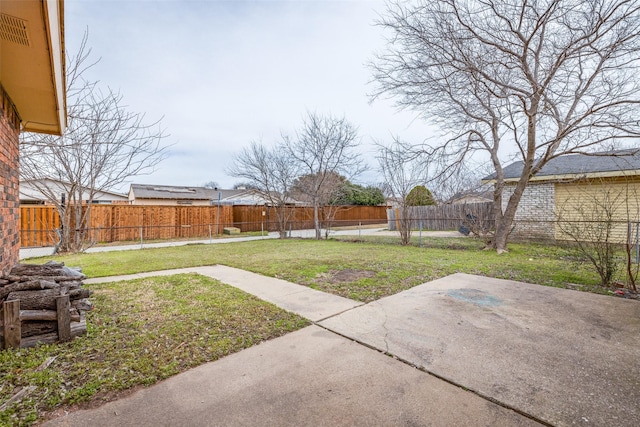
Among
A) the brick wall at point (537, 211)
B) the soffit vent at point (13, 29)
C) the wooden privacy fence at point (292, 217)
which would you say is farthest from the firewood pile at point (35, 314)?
the brick wall at point (537, 211)

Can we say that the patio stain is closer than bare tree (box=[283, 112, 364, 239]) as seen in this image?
Yes

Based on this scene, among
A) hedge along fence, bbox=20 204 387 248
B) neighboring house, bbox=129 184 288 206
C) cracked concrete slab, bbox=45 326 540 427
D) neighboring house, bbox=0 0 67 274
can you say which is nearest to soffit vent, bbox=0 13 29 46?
neighboring house, bbox=0 0 67 274

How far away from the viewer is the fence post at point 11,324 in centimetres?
260

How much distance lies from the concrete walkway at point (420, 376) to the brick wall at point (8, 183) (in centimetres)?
297

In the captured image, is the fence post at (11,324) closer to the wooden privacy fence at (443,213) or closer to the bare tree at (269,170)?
the bare tree at (269,170)

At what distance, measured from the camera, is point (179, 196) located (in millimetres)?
24453

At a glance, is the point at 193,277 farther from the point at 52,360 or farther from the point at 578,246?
the point at 578,246

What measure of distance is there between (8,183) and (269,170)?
11.5 m

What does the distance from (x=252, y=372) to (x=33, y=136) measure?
758 centimetres

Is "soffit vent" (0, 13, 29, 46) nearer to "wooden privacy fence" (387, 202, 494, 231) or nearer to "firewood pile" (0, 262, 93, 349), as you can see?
"firewood pile" (0, 262, 93, 349)

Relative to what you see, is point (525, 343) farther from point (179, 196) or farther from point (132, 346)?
point (179, 196)

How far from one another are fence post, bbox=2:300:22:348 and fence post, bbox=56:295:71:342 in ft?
0.91

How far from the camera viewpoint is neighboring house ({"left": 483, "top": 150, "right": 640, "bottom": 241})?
9.16 meters

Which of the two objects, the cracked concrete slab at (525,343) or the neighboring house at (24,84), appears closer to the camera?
the cracked concrete slab at (525,343)
